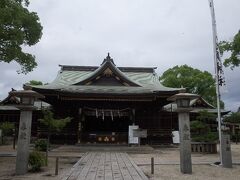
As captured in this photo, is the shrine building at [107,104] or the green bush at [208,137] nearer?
the green bush at [208,137]

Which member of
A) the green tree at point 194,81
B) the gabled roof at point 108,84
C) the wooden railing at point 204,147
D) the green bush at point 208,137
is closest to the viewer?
the green bush at point 208,137

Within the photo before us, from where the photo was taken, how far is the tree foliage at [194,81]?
4306 cm

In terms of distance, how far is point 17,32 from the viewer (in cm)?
1241

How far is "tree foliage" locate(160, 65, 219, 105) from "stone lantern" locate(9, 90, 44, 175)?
113 feet

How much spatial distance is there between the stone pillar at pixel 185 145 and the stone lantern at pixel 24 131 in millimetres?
5929

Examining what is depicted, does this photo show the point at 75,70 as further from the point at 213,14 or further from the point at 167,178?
the point at 167,178

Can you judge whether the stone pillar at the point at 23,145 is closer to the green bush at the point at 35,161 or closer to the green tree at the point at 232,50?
the green bush at the point at 35,161

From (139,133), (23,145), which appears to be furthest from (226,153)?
(139,133)

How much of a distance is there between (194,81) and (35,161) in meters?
35.5

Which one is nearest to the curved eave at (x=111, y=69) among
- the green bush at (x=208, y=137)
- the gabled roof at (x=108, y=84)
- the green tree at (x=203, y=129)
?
the gabled roof at (x=108, y=84)

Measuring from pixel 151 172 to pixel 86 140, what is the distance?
13.3 metres

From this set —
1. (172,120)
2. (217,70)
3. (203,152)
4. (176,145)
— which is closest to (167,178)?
(217,70)

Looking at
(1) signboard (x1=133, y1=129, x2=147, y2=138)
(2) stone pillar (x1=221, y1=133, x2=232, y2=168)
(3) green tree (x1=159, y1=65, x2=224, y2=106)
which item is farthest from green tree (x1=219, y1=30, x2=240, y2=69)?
(3) green tree (x1=159, y1=65, x2=224, y2=106)

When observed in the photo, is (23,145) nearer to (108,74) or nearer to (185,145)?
(185,145)
